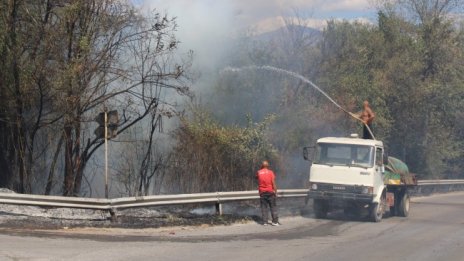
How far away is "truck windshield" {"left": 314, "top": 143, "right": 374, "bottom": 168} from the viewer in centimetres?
1861

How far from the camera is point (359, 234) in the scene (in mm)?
15562

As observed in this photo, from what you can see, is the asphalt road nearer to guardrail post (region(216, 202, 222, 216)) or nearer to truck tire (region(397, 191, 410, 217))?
guardrail post (region(216, 202, 222, 216))

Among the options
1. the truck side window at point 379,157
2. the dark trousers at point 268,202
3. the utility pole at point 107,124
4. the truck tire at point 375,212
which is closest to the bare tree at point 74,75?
the utility pole at point 107,124

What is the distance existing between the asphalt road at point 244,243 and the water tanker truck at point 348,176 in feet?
3.69

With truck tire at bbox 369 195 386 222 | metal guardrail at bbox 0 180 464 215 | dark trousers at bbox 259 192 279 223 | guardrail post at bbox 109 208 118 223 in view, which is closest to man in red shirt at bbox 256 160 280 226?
dark trousers at bbox 259 192 279 223

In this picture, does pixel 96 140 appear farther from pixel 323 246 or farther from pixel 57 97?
pixel 323 246

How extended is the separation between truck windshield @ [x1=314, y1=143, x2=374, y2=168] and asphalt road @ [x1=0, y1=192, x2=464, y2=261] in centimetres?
194

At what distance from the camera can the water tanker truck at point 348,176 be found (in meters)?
18.4

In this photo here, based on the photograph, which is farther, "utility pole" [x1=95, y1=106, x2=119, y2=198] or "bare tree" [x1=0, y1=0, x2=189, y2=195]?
"bare tree" [x1=0, y1=0, x2=189, y2=195]

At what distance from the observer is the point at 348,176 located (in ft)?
60.5

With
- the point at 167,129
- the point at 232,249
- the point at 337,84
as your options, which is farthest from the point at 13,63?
the point at 337,84

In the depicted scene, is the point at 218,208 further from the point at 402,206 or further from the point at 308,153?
the point at 402,206

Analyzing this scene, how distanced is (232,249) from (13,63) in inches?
325

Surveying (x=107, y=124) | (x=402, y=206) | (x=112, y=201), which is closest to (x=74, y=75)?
(x=107, y=124)
